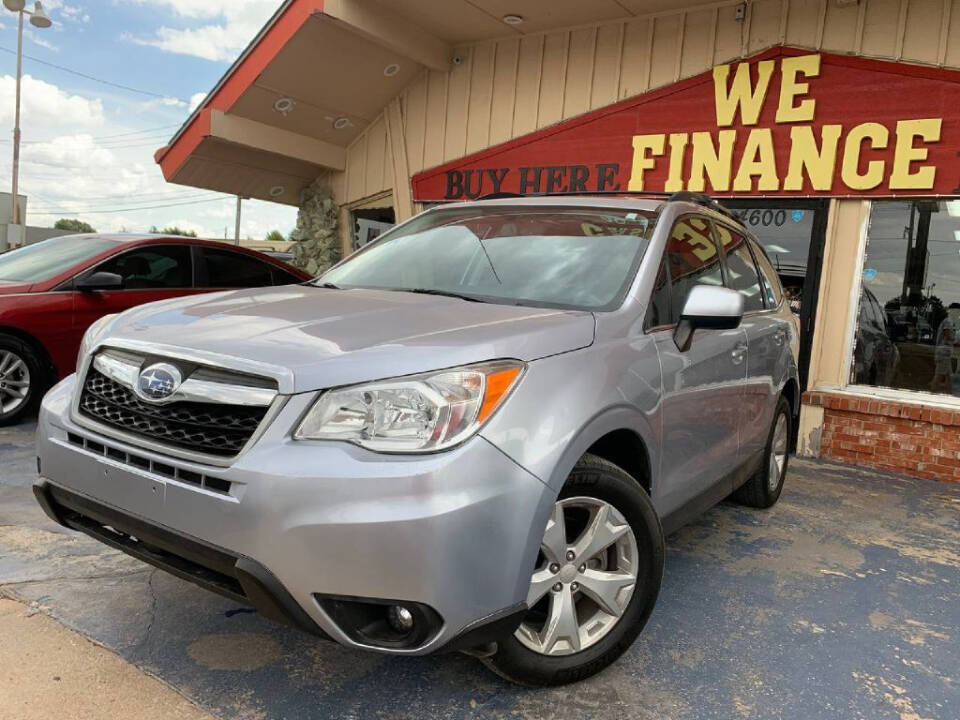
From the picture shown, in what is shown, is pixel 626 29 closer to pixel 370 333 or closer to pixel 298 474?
pixel 370 333

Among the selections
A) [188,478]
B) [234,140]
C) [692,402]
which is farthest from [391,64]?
[188,478]

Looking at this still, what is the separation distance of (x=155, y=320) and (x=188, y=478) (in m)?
0.68

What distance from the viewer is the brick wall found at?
5.72 meters

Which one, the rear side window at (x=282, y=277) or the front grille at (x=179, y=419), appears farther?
the rear side window at (x=282, y=277)

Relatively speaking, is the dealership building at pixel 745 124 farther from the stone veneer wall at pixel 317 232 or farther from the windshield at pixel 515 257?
the windshield at pixel 515 257

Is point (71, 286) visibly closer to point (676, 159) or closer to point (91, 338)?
point (91, 338)

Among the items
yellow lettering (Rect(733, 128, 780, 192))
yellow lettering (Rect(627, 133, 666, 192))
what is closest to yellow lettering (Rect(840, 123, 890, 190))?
yellow lettering (Rect(733, 128, 780, 192))

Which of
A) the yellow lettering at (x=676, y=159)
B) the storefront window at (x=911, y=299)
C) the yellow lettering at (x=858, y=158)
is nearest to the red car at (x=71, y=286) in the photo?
the yellow lettering at (x=676, y=159)

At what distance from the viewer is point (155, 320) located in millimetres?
2500

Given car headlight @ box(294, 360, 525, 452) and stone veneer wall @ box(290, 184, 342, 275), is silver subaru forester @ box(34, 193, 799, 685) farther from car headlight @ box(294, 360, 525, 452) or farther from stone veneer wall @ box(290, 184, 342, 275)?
stone veneer wall @ box(290, 184, 342, 275)

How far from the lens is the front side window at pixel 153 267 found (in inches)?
245

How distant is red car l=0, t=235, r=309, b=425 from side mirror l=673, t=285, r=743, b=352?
15.5 ft

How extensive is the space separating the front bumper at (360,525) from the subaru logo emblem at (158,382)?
0.71ft

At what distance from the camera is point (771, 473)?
4.55m
